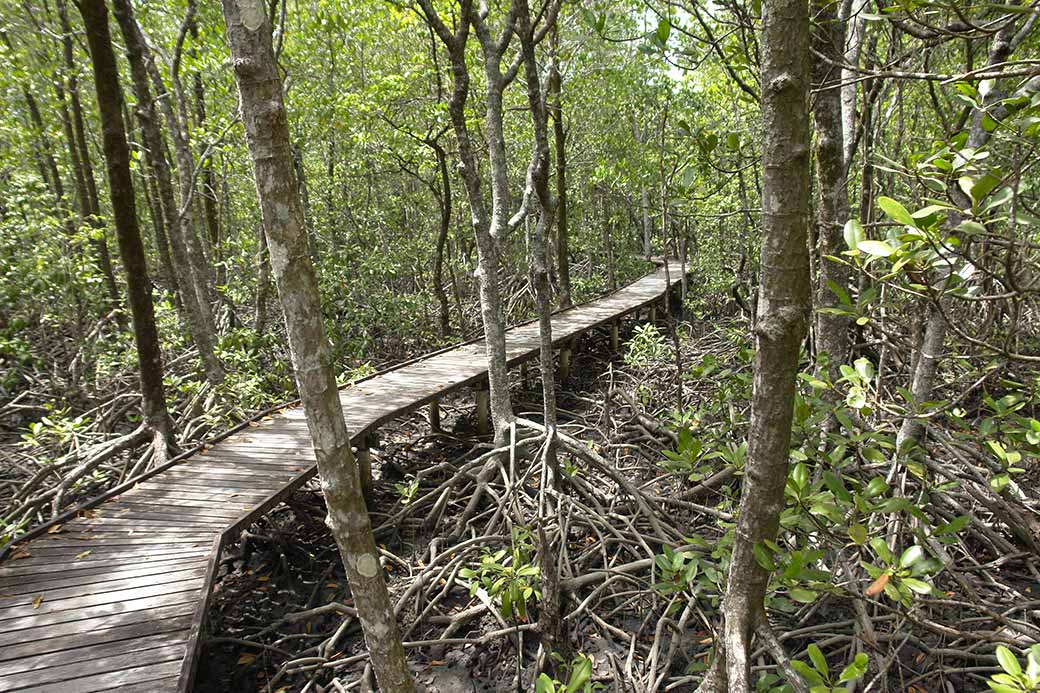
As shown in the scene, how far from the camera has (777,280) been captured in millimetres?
1512

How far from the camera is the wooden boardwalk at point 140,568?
9.08ft

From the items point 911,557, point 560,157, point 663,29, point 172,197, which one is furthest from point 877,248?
point 560,157

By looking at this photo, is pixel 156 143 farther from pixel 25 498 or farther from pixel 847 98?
pixel 847 98

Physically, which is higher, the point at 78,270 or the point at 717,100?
the point at 717,100

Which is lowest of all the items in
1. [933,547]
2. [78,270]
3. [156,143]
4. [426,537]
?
[426,537]

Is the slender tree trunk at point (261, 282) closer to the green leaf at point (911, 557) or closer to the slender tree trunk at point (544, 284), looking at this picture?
the slender tree trunk at point (544, 284)

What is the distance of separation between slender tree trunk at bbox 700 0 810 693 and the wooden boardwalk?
2.63 m

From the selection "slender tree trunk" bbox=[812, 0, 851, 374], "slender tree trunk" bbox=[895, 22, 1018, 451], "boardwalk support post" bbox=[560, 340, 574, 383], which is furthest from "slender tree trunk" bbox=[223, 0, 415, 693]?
"boardwalk support post" bbox=[560, 340, 574, 383]

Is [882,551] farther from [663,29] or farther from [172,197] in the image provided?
[172,197]

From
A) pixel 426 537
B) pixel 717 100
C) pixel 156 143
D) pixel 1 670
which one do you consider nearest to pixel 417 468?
pixel 426 537

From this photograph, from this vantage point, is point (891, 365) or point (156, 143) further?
point (156, 143)

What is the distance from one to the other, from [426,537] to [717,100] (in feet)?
24.1

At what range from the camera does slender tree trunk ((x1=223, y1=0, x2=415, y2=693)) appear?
1736 mm

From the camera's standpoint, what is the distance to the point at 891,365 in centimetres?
559
